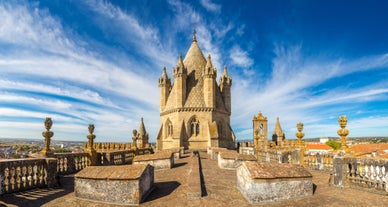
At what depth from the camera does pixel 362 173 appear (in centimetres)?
882

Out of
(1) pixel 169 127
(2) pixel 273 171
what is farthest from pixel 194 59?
(2) pixel 273 171

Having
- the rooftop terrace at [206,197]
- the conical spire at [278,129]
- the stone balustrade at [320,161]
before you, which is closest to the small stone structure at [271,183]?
the rooftop terrace at [206,197]

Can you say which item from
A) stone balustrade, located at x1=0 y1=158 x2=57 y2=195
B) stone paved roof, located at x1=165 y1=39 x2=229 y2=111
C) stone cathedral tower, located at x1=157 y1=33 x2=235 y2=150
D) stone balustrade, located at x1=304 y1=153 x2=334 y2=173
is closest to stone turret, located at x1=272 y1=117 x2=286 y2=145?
stone cathedral tower, located at x1=157 y1=33 x2=235 y2=150

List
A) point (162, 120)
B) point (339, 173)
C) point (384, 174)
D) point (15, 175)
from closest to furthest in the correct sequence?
point (384, 174) < point (15, 175) < point (339, 173) < point (162, 120)

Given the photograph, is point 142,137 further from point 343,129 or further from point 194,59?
point 343,129

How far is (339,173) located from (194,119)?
23.3m

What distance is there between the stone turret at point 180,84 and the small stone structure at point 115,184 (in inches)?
971

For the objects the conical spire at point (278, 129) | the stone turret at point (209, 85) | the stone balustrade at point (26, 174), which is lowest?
the stone balustrade at point (26, 174)

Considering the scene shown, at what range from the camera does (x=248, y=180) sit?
22.6ft

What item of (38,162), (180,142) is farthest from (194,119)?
(38,162)

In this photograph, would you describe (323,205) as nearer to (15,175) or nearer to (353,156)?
(353,156)

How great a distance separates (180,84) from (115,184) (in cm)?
2619

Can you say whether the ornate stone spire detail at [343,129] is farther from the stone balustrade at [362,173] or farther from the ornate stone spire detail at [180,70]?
the ornate stone spire detail at [180,70]

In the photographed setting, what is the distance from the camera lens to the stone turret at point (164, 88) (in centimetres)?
3603
